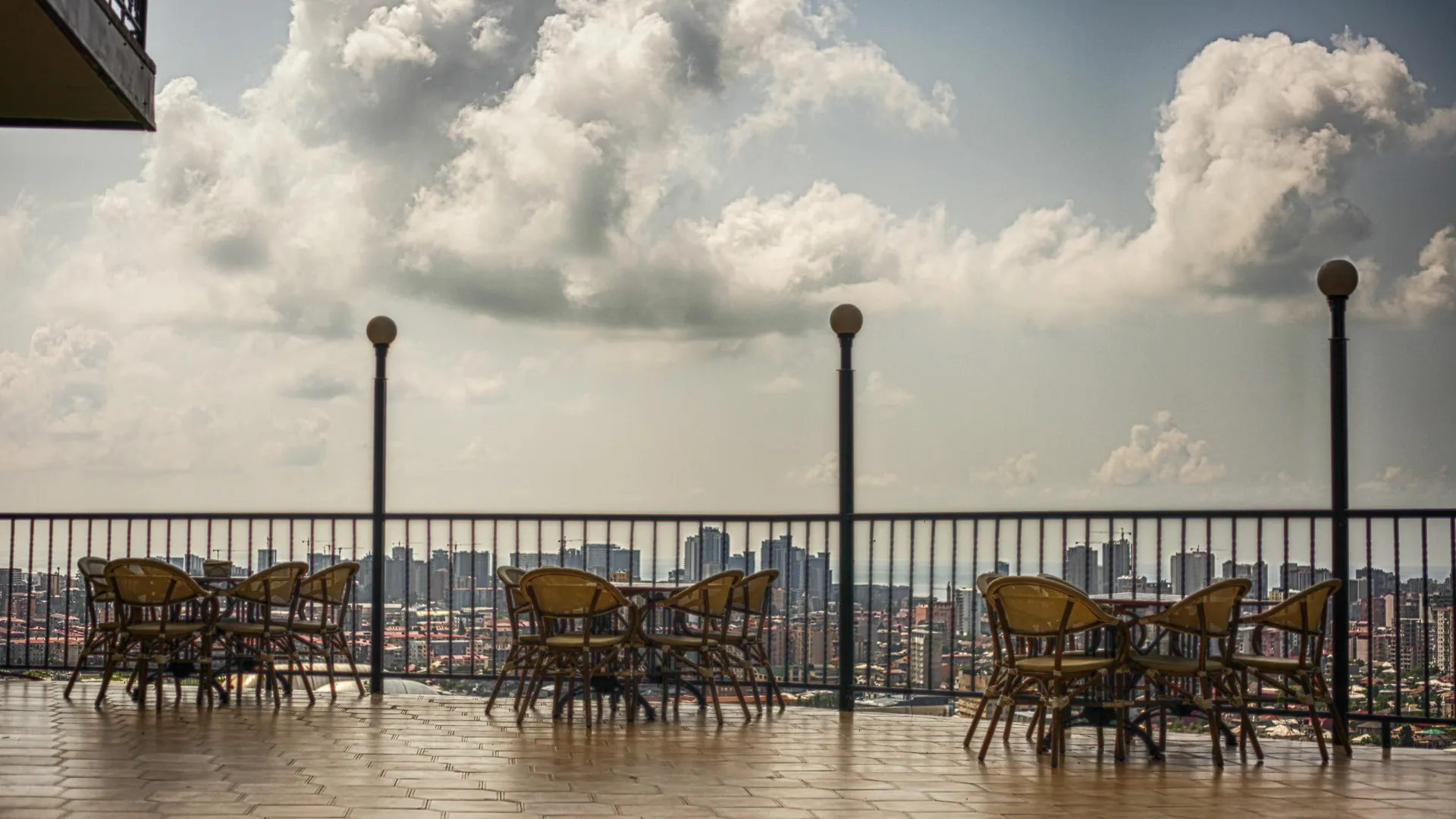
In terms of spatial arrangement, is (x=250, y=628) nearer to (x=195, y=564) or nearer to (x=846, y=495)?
(x=195, y=564)

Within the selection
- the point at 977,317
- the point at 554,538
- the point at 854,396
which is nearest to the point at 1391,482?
the point at 854,396

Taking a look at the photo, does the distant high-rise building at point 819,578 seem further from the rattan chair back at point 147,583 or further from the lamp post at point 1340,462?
the rattan chair back at point 147,583

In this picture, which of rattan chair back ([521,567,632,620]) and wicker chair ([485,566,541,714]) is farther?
wicker chair ([485,566,541,714])

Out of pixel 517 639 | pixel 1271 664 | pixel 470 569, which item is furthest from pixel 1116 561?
pixel 470 569

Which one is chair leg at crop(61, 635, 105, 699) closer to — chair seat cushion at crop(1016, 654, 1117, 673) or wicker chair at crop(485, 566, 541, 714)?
wicker chair at crop(485, 566, 541, 714)

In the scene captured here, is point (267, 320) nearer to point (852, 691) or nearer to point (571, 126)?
point (571, 126)

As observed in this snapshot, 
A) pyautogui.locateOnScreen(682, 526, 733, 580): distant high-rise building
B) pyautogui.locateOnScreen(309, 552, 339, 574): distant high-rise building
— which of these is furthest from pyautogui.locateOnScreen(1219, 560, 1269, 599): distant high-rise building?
pyautogui.locateOnScreen(309, 552, 339, 574): distant high-rise building

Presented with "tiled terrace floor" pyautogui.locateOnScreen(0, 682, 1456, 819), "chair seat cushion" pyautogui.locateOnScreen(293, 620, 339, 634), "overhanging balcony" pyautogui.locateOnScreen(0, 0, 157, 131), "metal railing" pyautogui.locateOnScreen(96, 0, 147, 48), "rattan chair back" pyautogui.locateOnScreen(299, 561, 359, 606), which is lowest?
"tiled terrace floor" pyautogui.locateOnScreen(0, 682, 1456, 819)
